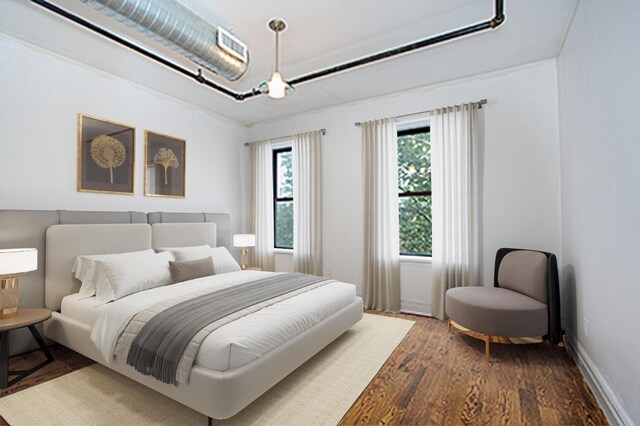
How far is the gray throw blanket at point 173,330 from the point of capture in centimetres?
183

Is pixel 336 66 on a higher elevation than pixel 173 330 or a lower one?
higher

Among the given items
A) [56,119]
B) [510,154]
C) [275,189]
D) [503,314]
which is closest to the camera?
[503,314]

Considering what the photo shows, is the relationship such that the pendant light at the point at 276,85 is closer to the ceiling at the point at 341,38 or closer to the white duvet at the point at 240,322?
the ceiling at the point at 341,38

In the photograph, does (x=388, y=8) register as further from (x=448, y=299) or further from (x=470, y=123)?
(x=448, y=299)

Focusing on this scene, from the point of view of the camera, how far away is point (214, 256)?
3.78 metres

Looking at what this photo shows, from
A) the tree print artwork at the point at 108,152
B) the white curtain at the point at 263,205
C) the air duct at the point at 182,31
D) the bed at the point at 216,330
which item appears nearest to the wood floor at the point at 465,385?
the bed at the point at 216,330

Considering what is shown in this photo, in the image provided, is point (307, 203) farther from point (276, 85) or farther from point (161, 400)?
point (161, 400)

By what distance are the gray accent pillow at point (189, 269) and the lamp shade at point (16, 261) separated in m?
1.10

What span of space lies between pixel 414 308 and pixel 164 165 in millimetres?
3806

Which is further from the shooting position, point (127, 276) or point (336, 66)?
point (336, 66)

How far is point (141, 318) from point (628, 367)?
2947 mm

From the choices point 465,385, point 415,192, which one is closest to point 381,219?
point 415,192

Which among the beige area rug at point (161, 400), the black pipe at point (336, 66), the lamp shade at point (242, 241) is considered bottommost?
the beige area rug at point (161, 400)

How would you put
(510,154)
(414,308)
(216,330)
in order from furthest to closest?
1. (414,308)
2. (510,154)
3. (216,330)
